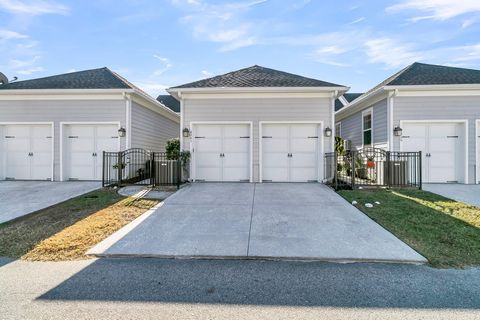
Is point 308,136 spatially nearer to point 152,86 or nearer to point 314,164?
point 314,164

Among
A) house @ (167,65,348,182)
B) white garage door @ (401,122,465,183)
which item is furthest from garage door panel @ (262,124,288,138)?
white garage door @ (401,122,465,183)

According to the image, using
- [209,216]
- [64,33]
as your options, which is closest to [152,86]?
[64,33]

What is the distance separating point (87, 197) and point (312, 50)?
33.1ft

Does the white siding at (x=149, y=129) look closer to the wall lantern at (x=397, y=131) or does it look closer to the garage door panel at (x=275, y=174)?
the garage door panel at (x=275, y=174)

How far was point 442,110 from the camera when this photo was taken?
31.5 feet

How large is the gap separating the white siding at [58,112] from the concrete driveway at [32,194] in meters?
1.17

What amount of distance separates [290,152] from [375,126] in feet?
12.1

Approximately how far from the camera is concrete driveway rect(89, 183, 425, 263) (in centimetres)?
393

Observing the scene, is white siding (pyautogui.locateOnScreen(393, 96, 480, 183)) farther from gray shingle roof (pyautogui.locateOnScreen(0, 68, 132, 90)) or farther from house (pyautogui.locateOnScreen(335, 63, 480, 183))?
gray shingle roof (pyautogui.locateOnScreen(0, 68, 132, 90))

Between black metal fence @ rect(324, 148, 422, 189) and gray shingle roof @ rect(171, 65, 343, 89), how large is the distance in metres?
2.64

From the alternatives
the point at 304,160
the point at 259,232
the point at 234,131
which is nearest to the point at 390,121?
the point at 304,160

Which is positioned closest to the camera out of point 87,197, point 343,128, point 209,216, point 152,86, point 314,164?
point 209,216

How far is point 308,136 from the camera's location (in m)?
10.0

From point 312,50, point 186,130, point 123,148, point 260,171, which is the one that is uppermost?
point 312,50
